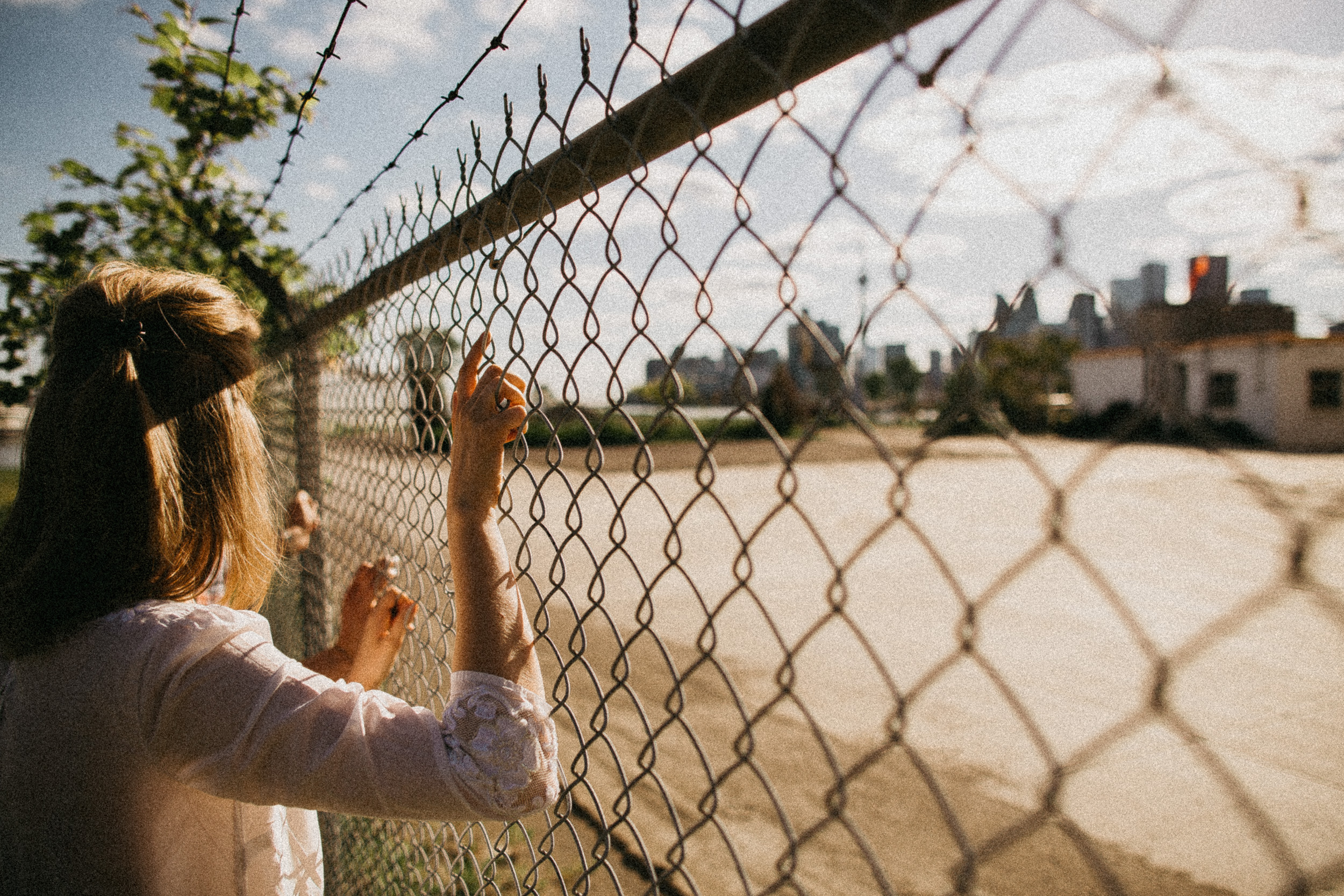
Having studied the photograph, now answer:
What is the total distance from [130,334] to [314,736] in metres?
0.70

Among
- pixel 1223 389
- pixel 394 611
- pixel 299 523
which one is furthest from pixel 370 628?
pixel 1223 389

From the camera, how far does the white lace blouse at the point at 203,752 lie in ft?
3.28

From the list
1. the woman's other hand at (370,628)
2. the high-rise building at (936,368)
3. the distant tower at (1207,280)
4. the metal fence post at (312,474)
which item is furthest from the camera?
the metal fence post at (312,474)

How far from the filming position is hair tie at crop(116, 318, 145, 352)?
1.18 m

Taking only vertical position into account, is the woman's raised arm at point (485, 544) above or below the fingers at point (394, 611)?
above

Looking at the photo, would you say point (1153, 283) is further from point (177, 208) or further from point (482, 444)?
point (177, 208)

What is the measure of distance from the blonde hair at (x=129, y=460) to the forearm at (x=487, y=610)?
40cm

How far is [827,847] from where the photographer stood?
11.1 feet

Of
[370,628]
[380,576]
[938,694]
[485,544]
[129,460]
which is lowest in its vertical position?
[938,694]

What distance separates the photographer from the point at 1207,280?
543mm

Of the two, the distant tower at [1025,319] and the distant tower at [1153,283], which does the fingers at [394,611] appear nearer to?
the distant tower at [1025,319]

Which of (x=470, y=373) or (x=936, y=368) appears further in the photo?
(x=470, y=373)

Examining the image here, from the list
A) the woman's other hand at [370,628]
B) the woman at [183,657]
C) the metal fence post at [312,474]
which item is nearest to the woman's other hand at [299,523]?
the metal fence post at [312,474]

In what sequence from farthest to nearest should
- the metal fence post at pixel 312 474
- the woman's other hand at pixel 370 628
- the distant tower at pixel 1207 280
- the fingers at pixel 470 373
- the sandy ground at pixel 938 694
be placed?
the metal fence post at pixel 312 474 → the woman's other hand at pixel 370 628 → the fingers at pixel 470 373 → the sandy ground at pixel 938 694 → the distant tower at pixel 1207 280
